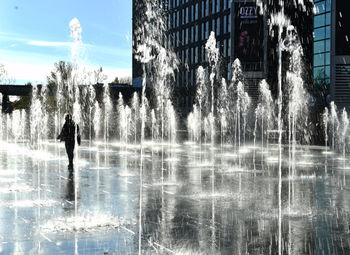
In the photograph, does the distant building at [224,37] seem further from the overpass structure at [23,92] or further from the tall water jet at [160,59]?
the overpass structure at [23,92]

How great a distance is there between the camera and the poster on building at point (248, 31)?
50562mm

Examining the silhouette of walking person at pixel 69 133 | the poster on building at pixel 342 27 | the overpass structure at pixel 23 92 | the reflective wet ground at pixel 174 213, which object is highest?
the poster on building at pixel 342 27

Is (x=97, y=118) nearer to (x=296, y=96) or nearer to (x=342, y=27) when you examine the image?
(x=296, y=96)

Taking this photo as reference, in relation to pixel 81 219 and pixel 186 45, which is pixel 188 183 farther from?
pixel 186 45

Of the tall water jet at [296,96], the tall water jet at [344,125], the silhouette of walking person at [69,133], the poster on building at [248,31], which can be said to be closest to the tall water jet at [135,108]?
the poster on building at [248,31]

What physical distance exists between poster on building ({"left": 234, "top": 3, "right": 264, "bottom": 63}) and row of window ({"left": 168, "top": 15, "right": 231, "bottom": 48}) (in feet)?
60.4

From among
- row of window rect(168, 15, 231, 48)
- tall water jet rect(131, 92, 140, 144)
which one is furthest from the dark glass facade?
tall water jet rect(131, 92, 140, 144)

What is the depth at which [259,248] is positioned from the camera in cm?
621

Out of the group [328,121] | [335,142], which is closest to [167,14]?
[328,121]

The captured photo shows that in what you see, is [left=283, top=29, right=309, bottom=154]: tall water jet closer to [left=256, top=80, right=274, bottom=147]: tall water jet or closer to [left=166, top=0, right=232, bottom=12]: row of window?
[left=256, top=80, right=274, bottom=147]: tall water jet

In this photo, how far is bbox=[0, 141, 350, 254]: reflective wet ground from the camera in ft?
20.6

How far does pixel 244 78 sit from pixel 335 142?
23.9 meters

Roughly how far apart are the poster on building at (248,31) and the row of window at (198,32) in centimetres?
1841

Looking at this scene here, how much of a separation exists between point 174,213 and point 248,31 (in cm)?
4473
